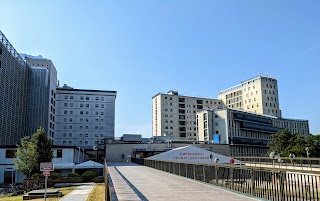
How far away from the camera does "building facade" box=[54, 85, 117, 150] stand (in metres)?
94.9

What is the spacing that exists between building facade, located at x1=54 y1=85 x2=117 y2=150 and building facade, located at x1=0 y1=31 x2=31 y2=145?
66.7 ft

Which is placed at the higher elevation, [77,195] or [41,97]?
[41,97]

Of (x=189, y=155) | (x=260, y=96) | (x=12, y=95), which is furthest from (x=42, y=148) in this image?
(x=260, y=96)

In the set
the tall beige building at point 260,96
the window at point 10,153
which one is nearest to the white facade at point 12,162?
the window at point 10,153

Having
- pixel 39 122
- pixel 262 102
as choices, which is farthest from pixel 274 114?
pixel 39 122

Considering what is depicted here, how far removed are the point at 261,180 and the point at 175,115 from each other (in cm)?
10978

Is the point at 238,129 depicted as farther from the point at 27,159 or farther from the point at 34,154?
the point at 27,159

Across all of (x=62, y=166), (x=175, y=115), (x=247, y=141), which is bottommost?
(x=62, y=166)

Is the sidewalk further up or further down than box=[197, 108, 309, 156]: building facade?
further down

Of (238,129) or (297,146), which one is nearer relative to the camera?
(297,146)

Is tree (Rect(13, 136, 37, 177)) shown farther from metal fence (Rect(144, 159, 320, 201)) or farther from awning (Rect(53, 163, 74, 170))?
metal fence (Rect(144, 159, 320, 201))

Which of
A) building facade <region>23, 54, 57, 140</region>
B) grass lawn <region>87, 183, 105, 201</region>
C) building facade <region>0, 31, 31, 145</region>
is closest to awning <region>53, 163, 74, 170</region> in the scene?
grass lawn <region>87, 183, 105, 201</region>

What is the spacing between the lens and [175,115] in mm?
121125

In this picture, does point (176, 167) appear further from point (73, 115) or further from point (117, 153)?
point (73, 115)
